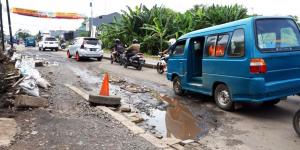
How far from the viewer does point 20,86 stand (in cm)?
846

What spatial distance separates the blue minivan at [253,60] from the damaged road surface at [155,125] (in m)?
0.52

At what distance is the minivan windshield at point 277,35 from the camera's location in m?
7.35

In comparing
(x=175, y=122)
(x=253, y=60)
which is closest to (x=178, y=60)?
(x=175, y=122)

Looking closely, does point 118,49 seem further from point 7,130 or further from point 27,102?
point 7,130

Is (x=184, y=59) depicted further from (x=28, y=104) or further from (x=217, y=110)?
(x=28, y=104)

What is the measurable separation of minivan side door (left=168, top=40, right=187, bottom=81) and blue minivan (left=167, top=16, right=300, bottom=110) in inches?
56.3

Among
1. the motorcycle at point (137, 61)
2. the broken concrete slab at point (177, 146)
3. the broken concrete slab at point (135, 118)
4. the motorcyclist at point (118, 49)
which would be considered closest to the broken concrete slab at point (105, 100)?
the broken concrete slab at point (135, 118)

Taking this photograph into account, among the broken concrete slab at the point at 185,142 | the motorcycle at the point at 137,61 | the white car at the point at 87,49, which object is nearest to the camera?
the broken concrete slab at the point at 185,142

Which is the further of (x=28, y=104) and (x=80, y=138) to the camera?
(x=28, y=104)

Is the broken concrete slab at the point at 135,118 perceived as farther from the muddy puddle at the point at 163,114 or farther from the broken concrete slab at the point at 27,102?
the broken concrete slab at the point at 27,102

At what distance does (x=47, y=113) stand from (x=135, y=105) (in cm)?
249

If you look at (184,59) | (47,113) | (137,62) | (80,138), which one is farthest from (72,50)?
(80,138)

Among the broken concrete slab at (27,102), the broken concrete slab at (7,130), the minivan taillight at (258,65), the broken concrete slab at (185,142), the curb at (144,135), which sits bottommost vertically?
the broken concrete slab at (185,142)

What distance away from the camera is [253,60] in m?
7.17
